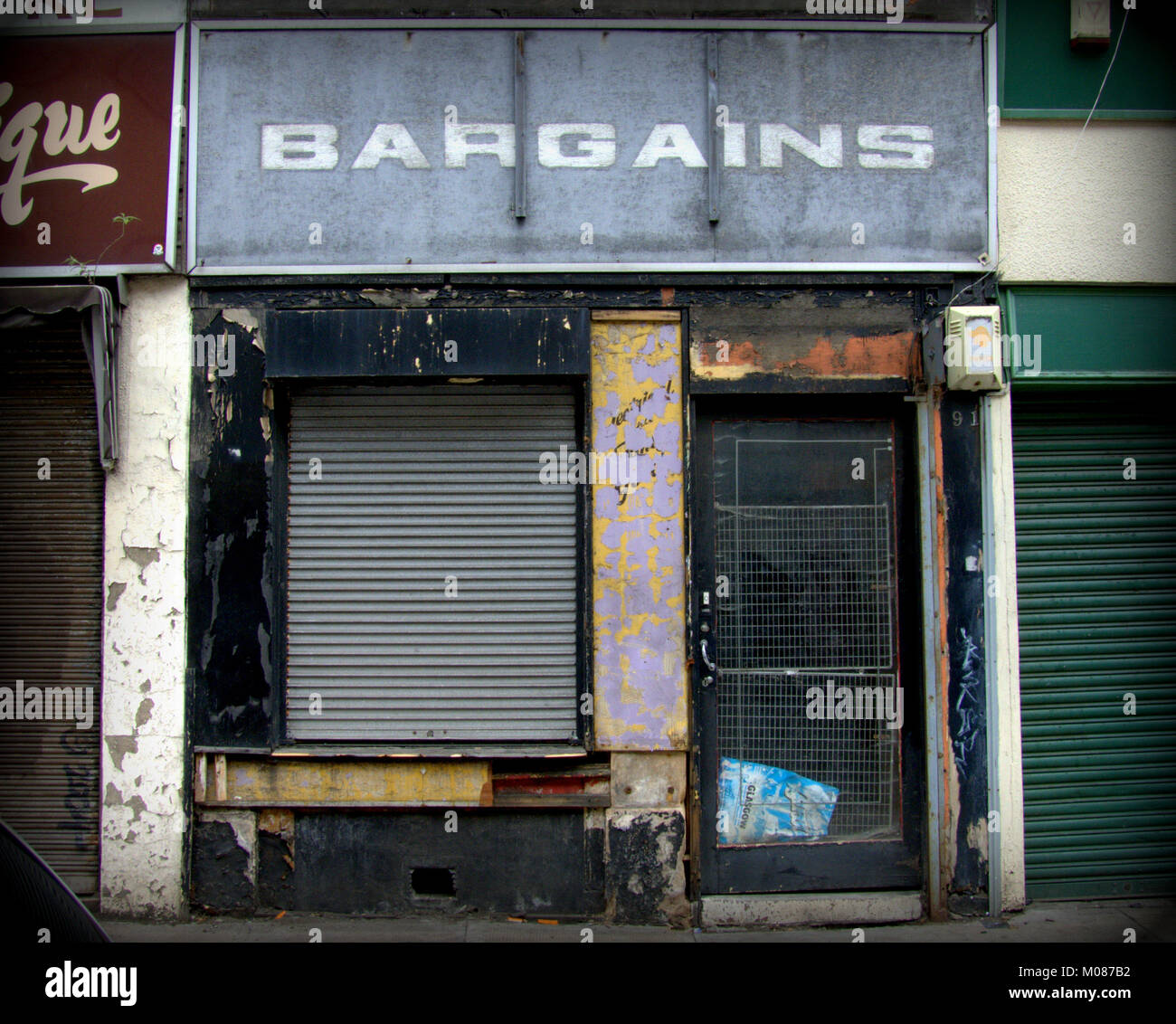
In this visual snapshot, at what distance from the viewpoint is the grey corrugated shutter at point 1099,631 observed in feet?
16.4

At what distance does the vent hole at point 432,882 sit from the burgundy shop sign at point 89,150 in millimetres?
3972

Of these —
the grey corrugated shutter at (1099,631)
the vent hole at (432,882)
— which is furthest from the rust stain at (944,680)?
the vent hole at (432,882)

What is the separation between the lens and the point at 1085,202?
4.98 meters

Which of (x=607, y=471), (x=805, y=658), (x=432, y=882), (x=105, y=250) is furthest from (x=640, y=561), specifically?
(x=105, y=250)

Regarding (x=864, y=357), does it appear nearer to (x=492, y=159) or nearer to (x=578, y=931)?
(x=492, y=159)

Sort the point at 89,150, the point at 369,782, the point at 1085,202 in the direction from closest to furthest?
the point at 369,782, the point at 89,150, the point at 1085,202

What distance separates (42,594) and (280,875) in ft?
7.29

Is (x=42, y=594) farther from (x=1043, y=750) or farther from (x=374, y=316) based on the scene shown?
(x=1043, y=750)

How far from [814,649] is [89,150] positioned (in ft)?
17.4

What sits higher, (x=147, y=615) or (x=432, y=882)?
(x=147, y=615)

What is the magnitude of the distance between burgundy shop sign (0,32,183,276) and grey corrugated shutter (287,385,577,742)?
4.92 feet

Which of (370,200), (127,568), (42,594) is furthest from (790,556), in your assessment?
(42,594)

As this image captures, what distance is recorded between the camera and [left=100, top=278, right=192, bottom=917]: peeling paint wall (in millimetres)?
4656

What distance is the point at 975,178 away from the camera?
4910 millimetres
